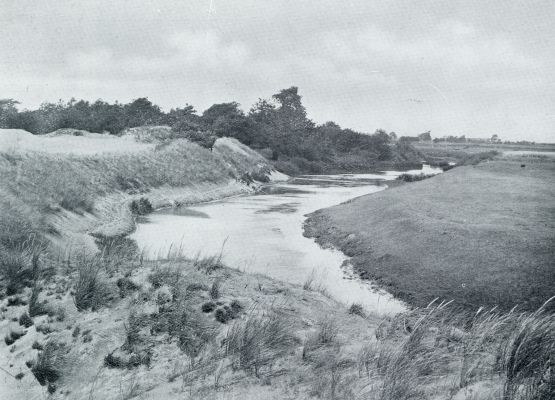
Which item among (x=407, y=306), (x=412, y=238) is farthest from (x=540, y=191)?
(x=407, y=306)

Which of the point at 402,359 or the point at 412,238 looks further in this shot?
the point at 412,238

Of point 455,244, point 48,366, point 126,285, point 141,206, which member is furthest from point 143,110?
point 48,366

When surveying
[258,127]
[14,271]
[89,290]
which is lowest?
[89,290]

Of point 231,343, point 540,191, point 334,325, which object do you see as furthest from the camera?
point 540,191

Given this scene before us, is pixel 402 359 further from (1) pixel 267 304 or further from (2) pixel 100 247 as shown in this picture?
(2) pixel 100 247

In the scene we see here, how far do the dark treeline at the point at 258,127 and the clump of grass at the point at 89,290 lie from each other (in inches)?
1283

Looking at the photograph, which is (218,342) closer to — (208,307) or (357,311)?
(208,307)

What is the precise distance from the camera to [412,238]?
1523 cm

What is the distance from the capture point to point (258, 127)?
68.5 metres

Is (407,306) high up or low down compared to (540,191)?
down

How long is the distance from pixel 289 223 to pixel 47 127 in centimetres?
3023

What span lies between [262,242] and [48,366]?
39.7 ft

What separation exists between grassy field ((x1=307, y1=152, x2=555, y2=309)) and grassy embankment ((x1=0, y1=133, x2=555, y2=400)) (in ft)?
8.35

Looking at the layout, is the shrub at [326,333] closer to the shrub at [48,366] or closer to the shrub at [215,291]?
the shrub at [215,291]
